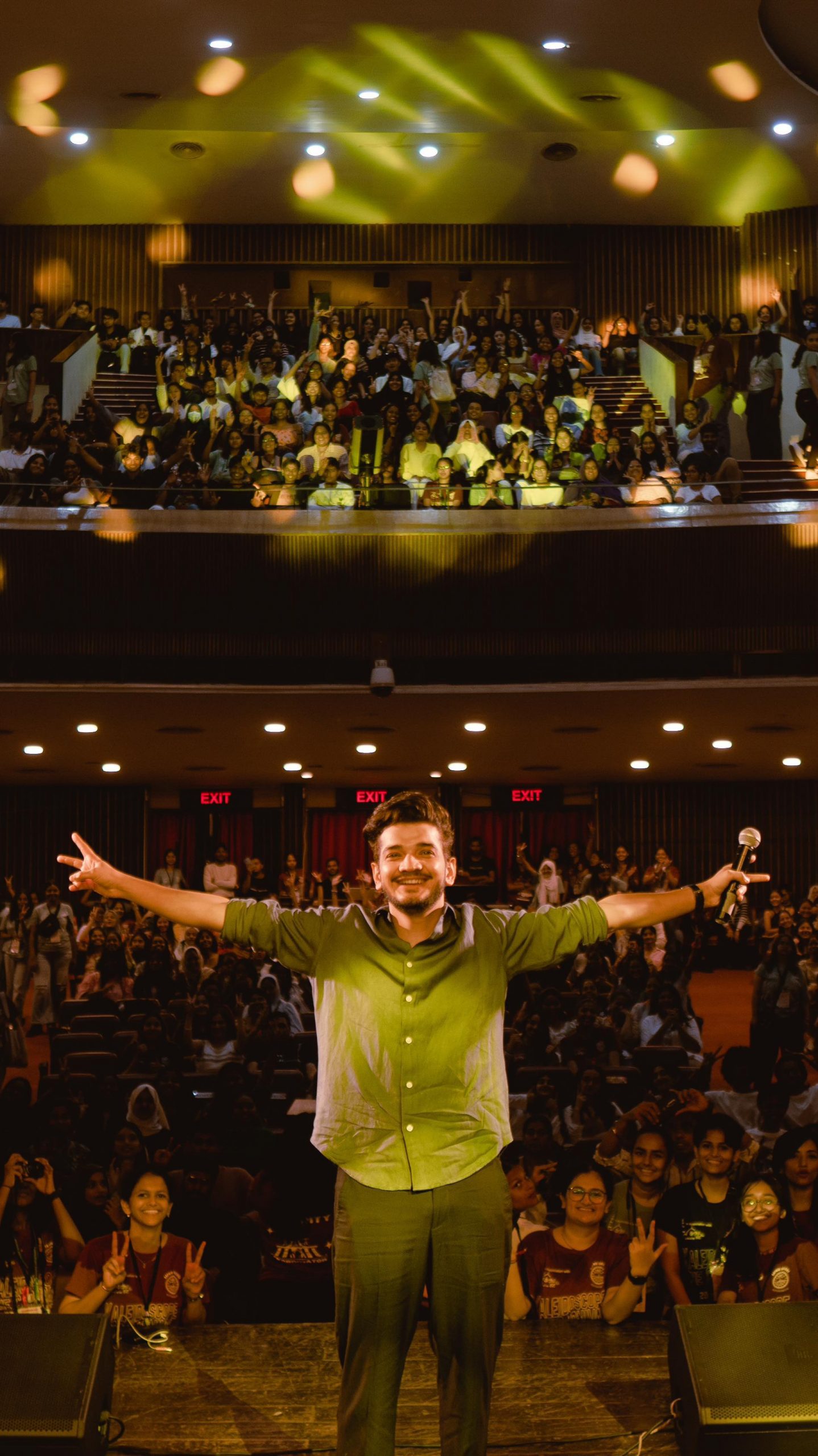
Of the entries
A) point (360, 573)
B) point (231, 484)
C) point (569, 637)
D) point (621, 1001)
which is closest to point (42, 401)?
point (231, 484)

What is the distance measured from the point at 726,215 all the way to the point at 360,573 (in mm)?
9263

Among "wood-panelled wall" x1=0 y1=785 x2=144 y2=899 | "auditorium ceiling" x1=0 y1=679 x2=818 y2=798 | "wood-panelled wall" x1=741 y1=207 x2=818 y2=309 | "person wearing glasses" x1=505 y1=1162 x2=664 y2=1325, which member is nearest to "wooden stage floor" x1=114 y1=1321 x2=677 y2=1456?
"person wearing glasses" x1=505 y1=1162 x2=664 y2=1325

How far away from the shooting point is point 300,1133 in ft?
18.7

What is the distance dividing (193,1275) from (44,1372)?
1176 mm

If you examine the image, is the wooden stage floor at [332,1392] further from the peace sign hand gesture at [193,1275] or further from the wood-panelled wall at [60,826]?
the wood-panelled wall at [60,826]

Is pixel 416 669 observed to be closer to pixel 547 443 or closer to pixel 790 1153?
pixel 547 443

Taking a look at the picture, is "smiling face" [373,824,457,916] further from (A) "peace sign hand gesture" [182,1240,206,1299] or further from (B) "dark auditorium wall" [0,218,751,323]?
(B) "dark auditorium wall" [0,218,751,323]

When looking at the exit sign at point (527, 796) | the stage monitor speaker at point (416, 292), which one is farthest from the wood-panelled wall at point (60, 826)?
the stage monitor speaker at point (416, 292)

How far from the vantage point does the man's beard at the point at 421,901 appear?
2.79 metres

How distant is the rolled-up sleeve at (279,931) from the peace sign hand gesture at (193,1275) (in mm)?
1882

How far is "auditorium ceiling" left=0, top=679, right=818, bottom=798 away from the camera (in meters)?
10.8

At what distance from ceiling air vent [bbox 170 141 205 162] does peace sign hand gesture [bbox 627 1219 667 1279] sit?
13588 mm

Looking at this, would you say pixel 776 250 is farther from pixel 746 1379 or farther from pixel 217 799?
pixel 746 1379

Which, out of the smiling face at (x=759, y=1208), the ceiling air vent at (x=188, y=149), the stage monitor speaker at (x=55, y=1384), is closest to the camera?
the stage monitor speaker at (x=55, y=1384)
